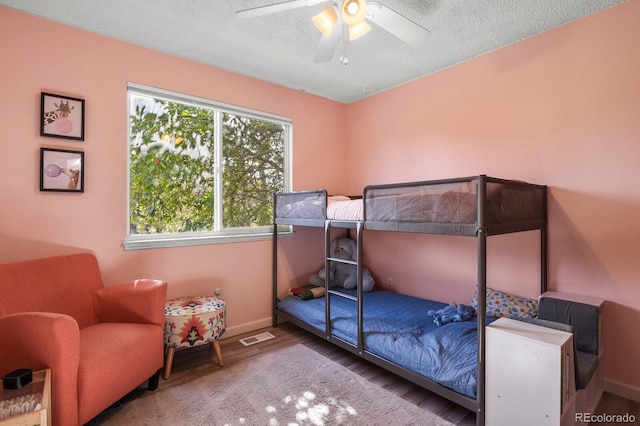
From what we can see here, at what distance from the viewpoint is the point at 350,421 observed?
1886 mm

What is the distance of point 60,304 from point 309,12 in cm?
257

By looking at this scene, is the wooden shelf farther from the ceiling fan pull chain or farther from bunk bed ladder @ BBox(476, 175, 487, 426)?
the ceiling fan pull chain

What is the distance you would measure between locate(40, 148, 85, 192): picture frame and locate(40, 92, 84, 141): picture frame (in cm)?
12

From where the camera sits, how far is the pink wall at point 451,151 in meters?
2.12

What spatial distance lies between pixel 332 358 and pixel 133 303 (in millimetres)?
1608

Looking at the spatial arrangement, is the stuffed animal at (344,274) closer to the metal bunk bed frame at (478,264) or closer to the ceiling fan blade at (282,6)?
the metal bunk bed frame at (478,264)

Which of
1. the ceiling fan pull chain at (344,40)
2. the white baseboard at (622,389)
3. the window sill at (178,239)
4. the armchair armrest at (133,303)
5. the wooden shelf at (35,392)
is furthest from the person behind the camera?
the window sill at (178,239)

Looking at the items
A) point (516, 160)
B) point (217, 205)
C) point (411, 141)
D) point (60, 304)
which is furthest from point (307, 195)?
point (60, 304)

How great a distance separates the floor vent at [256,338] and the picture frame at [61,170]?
1880mm

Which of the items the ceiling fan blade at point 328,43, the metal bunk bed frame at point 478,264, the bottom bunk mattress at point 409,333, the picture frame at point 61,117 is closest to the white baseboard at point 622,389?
the metal bunk bed frame at point 478,264

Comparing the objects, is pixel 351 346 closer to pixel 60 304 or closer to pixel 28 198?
pixel 60 304

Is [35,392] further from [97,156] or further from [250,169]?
[250,169]

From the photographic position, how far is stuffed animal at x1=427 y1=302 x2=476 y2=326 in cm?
251

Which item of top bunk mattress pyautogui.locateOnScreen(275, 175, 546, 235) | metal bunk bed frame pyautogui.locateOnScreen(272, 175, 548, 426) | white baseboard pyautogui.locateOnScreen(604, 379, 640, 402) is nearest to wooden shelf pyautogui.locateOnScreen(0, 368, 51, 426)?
metal bunk bed frame pyautogui.locateOnScreen(272, 175, 548, 426)
